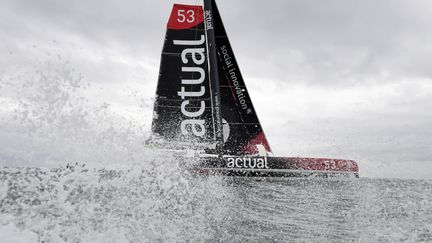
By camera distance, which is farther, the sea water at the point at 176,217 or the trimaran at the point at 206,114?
the trimaran at the point at 206,114

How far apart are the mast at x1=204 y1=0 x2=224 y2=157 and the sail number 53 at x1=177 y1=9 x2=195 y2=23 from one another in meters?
0.51

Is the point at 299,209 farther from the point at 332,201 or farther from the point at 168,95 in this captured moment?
the point at 168,95

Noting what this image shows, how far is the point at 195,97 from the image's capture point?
13.3 meters

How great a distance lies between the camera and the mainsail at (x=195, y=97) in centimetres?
1305

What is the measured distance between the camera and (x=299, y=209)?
11.1 metres

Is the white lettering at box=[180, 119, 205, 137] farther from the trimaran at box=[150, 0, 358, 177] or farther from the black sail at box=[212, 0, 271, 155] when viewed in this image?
the black sail at box=[212, 0, 271, 155]

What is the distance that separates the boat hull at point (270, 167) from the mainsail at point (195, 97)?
920 mm

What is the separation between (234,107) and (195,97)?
1.88 m

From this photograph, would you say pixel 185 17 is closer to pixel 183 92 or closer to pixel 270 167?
pixel 183 92

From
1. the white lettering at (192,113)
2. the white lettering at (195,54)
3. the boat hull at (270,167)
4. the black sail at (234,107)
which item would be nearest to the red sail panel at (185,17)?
the white lettering at (195,54)

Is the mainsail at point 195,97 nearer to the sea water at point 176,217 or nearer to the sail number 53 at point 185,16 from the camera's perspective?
the sail number 53 at point 185,16

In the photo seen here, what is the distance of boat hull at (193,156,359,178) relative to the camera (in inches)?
461

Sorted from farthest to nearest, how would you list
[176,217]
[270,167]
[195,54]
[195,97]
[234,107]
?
[234,107] < [195,54] < [195,97] < [270,167] < [176,217]

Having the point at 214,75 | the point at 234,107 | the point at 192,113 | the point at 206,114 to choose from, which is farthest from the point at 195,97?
the point at 234,107
